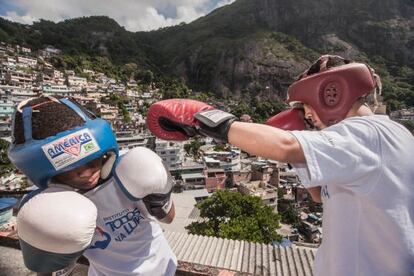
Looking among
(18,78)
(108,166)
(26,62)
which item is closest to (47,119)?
(108,166)

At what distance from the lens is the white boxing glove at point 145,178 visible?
1.61 m

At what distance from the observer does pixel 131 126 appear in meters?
53.9

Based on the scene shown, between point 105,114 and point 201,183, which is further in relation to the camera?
point 105,114

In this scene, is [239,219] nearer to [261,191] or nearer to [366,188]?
[366,188]

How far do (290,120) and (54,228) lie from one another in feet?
5.36

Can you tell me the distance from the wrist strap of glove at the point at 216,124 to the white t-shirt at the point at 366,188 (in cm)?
32

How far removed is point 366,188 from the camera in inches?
51.4

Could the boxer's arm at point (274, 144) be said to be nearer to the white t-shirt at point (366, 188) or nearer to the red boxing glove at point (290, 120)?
the white t-shirt at point (366, 188)

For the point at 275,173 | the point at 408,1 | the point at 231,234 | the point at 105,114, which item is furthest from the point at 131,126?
the point at 408,1

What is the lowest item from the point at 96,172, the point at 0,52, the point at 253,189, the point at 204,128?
the point at 253,189

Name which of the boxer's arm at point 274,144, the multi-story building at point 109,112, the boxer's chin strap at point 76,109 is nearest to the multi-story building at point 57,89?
the multi-story building at point 109,112

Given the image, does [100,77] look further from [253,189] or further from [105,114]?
[253,189]

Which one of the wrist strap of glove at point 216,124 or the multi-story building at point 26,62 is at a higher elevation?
the multi-story building at point 26,62

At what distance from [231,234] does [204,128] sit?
1315cm
